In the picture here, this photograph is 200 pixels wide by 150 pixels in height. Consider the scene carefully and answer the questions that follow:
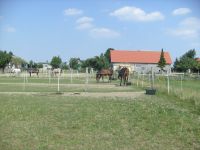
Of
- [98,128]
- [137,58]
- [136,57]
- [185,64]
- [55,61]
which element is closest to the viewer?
[98,128]

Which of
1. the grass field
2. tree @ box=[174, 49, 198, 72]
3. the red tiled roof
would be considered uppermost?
the red tiled roof

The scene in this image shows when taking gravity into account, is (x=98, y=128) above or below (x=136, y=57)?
below

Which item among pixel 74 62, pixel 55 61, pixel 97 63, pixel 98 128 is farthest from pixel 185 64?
pixel 98 128

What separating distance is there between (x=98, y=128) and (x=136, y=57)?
99146mm

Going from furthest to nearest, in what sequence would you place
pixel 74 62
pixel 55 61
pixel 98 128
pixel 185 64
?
pixel 55 61 → pixel 74 62 → pixel 185 64 → pixel 98 128

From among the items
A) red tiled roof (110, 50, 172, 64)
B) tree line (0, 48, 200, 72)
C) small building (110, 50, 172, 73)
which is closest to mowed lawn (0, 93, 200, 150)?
tree line (0, 48, 200, 72)

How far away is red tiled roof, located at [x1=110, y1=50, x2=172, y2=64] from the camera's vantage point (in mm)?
105025

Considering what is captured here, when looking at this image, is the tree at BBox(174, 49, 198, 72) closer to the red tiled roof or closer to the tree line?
the tree line

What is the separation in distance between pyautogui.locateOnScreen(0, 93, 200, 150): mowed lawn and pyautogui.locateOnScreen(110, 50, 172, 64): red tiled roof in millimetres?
91331

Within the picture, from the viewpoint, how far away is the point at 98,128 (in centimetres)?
981

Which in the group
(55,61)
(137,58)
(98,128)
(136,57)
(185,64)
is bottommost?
(98,128)

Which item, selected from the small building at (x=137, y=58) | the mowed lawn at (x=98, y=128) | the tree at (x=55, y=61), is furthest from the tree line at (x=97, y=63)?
the mowed lawn at (x=98, y=128)

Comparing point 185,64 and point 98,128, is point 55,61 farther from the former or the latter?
point 98,128

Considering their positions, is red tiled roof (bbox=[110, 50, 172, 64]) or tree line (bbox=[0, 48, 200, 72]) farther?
red tiled roof (bbox=[110, 50, 172, 64])
